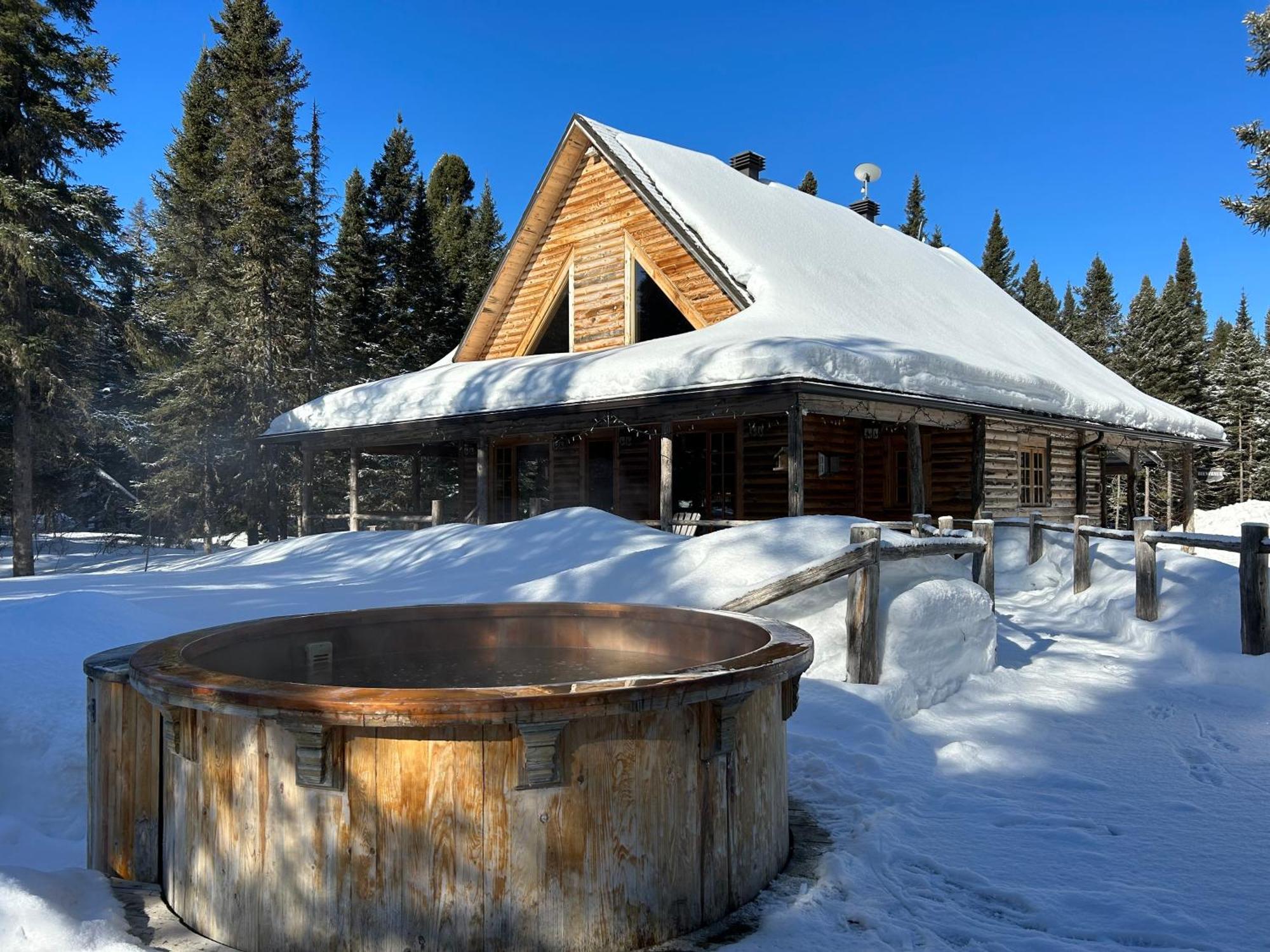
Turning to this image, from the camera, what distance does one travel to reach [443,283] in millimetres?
33156

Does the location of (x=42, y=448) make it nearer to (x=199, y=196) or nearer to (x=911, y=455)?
(x=199, y=196)

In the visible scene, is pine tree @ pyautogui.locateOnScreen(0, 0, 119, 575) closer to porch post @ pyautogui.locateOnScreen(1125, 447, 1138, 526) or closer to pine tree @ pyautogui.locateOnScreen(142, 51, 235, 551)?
pine tree @ pyautogui.locateOnScreen(142, 51, 235, 551)

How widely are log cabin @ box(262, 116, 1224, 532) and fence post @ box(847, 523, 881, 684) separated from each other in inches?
188

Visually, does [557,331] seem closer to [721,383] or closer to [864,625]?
[721,383]

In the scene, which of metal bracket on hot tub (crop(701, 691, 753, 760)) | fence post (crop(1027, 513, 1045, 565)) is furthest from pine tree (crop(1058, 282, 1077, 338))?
metal bracket on hot tub (crop(701, 691, 753, 760))

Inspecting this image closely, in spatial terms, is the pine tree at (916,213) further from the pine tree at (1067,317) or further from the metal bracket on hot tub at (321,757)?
the metal bracket on hot tub at (321,757)

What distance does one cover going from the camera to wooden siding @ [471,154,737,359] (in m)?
15.4

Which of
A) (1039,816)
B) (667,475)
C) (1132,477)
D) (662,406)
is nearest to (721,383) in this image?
(662,406)

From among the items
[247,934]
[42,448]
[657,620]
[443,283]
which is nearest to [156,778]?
[247,934]

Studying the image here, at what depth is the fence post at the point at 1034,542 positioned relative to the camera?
13.5 m

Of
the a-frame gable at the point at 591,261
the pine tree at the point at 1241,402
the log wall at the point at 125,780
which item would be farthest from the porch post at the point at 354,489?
the pine tree at the point at 1241,402

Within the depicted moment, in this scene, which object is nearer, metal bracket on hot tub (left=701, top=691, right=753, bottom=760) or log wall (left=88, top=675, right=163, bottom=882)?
metal bracket on hot tub (left=701, top=691, right=753, bottom=760)

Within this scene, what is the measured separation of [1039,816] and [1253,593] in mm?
4913

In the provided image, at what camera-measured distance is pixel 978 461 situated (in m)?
15.2
